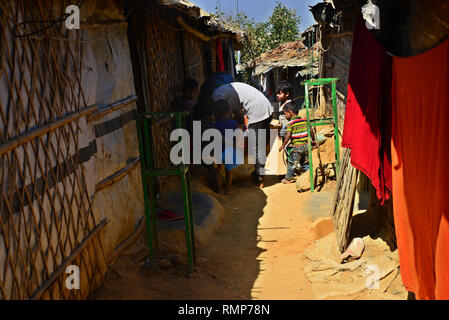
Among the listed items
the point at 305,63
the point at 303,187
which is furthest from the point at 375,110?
the point at 305,63

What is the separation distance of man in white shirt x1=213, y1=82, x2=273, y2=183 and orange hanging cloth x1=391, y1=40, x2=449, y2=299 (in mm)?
5041

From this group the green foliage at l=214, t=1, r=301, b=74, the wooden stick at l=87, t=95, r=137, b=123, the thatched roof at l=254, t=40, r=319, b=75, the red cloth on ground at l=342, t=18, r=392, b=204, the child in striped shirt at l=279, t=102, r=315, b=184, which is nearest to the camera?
the red cloth on ground at l=342, t=18, r=392, b=204

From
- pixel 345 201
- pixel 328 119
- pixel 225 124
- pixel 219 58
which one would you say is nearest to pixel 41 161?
pixel 345 201

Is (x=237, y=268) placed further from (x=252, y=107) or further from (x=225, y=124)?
(x=252, y=107)

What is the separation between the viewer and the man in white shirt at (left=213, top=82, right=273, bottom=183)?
8.13 metres

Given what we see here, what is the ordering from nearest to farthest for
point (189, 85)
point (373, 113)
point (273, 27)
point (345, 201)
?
point (373, 113), point (345, 201), point (189, 85), point (273, 27)

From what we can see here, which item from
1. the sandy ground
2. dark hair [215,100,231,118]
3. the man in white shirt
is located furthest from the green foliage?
the sandy ground

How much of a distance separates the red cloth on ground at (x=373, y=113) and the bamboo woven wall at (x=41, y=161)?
2524 mm

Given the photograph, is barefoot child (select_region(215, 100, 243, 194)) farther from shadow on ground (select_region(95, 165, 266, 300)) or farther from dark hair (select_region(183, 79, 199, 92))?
shadow on ground (select_region(95, 165, 266, 300))

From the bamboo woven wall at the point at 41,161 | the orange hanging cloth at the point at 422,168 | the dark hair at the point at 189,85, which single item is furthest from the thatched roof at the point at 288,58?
the bamboo woven wall at the point at 41,161

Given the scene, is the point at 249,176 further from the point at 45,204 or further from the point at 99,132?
the point at 45,204

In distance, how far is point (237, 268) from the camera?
473cm

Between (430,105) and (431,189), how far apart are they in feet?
1.73

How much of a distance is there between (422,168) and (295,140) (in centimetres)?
513
